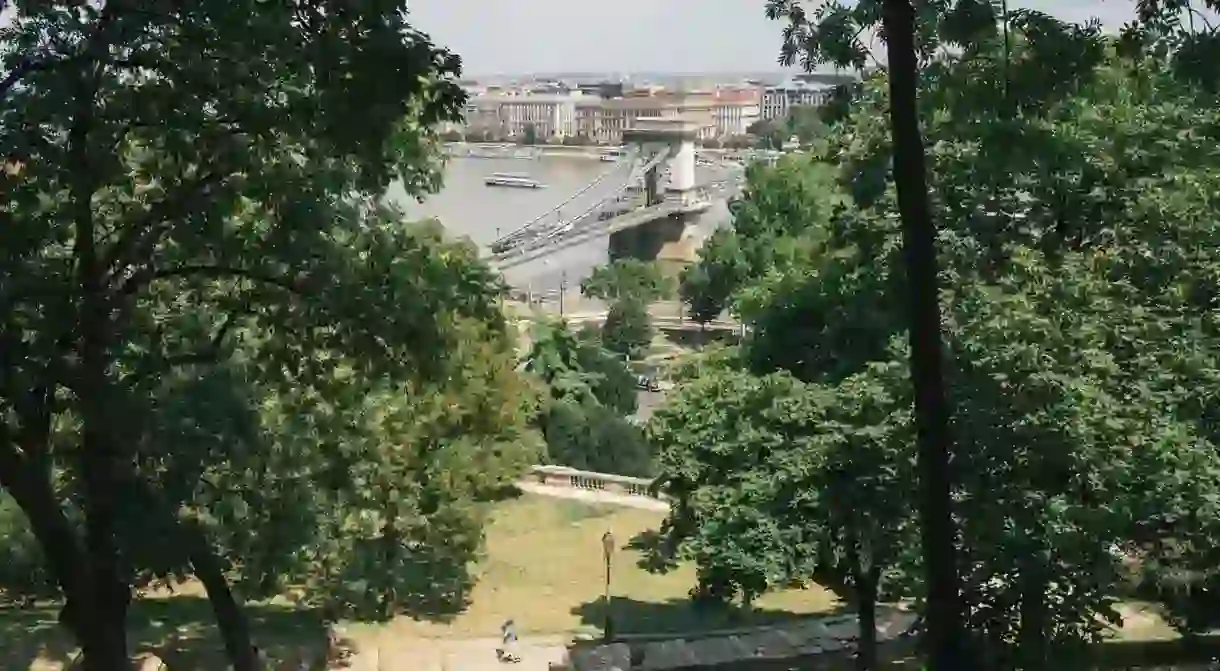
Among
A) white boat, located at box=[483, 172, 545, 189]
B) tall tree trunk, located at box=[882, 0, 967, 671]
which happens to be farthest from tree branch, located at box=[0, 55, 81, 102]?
white boat, located at box=[483, 172, 545, 189]

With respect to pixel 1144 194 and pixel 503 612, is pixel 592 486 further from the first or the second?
pixel 1144 194

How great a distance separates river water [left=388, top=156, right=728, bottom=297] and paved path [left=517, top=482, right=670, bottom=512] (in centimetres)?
3944

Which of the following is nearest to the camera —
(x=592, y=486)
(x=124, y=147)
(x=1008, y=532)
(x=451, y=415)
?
(x=124, y=147)

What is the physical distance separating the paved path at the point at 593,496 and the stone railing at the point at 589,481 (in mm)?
163

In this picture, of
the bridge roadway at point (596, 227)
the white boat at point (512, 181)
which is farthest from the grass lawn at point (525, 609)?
the white boat at point (512, 181)

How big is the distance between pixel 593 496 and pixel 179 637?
1360 centimetres

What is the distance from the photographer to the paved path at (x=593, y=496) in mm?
26172

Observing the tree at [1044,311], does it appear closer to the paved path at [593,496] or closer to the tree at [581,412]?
the paved path at [593,496]

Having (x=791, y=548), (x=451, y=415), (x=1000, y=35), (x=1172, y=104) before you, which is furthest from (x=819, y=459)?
(x=451, y=415)

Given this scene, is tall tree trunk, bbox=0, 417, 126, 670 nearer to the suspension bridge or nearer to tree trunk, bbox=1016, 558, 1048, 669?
tree trunk, bbox=1016, 558, 1048, 669

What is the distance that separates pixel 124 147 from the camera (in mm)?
7426

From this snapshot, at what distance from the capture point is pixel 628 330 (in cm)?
6234

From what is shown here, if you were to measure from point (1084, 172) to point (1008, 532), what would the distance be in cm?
618

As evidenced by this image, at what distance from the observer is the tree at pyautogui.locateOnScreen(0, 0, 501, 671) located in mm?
6410
